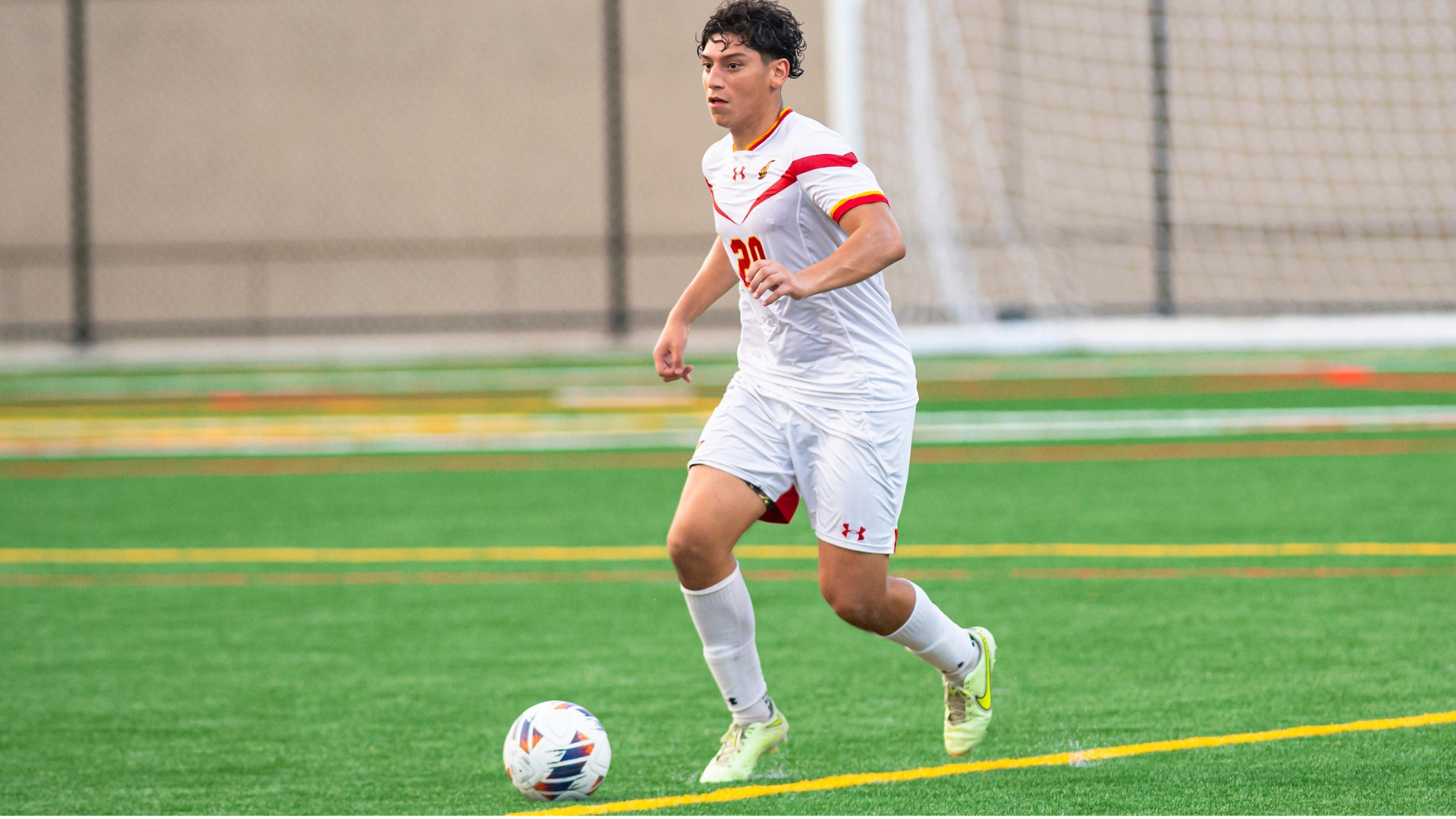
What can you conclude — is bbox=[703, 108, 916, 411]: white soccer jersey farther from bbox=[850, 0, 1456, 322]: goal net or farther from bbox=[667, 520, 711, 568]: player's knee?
bbox=[850, 0, 1456, 322]: goal net

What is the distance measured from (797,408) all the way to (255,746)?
1.61m

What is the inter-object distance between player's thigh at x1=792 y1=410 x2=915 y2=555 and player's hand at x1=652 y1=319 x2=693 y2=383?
1.56ft

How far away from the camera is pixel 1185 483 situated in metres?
8.91

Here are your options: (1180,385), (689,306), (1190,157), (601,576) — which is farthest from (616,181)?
(689,306)

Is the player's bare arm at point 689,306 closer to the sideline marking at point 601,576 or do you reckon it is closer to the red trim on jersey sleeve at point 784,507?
the red trim on jersey sleeve at point 784,507

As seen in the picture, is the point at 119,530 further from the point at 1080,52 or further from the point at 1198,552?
the point at 1080,52

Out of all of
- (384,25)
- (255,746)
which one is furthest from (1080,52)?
(255,746)

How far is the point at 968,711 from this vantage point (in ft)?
13.5

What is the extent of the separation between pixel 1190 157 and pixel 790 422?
1790 centimetres

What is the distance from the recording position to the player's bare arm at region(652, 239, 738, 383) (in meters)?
4.37

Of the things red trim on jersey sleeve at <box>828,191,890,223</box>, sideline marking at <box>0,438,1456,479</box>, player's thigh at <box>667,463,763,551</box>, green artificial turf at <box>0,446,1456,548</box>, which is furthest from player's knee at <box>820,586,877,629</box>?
sideline marking at <box>0,438,1456,479</box>

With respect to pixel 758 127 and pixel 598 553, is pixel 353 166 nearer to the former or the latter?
pixel 598 553

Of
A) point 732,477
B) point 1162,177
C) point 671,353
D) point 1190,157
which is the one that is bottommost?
point 732,477

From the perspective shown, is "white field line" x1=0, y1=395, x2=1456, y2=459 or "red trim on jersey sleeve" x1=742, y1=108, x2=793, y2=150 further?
"white field line" x1=0, y1=395, x2=1456, y2=459
